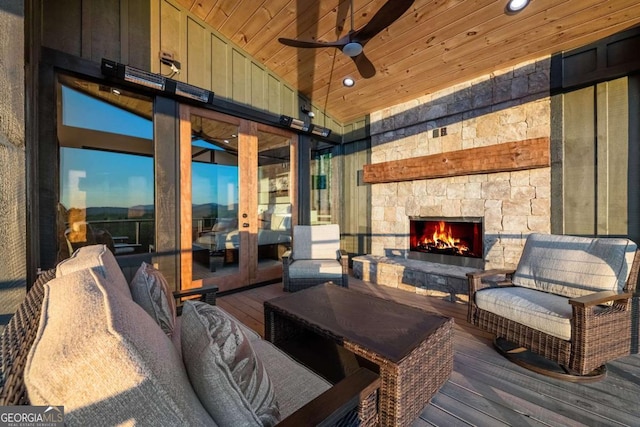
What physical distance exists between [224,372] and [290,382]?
0.58 metres

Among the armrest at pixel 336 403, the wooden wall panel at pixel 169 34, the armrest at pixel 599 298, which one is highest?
the wooden wall panel at pixel 169 34

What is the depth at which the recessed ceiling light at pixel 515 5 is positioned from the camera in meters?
2.32

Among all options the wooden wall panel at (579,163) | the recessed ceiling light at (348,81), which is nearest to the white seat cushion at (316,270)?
the recessed ceiling light at (348,81)

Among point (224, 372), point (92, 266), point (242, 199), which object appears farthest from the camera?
point (242, 199)

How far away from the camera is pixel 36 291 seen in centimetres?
104

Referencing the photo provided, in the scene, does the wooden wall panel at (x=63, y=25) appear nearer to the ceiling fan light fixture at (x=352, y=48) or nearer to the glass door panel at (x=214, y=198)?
the glass door panel at (x=214, y=198)

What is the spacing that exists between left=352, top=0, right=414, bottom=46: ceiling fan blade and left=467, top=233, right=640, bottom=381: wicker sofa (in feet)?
7.44

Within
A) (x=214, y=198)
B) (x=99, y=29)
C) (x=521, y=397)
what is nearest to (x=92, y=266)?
(x=521, y=397)

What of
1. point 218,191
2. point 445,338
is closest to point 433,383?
point 445,338

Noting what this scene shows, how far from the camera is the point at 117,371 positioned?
53cm

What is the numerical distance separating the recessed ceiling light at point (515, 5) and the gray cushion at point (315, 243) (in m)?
3.10

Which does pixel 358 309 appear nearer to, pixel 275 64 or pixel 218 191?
pixel 218 191

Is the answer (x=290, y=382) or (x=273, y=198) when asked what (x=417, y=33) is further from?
(x=290, y=382)

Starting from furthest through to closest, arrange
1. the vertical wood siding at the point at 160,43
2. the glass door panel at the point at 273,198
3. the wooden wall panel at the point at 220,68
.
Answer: the glass door panel at the point at 273,198, the wooden wall panel at the point at 220,68, the vertical wood siding at the point at 160,43
